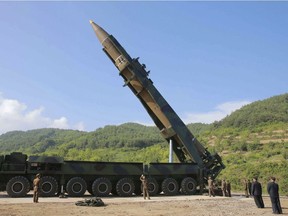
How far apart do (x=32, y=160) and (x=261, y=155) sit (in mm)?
30346

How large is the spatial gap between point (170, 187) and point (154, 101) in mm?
3995

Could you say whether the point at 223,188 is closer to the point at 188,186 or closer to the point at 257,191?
the point at 188,186

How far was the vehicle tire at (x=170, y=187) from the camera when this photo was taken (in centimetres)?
1539

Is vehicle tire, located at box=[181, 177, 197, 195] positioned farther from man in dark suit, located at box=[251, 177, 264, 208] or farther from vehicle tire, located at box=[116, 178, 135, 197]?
man in dark suit, located at box=[251, 177, 264, 208]

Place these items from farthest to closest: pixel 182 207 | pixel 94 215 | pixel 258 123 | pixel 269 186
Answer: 1. pixel 258 123
2. pixel 182 207
3. pixel 269 186
4. pixel 94 215

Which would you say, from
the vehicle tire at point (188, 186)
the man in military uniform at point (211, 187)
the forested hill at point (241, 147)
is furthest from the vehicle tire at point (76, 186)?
the forested hill at point (241, 147)

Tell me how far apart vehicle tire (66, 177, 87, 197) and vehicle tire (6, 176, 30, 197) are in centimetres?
155

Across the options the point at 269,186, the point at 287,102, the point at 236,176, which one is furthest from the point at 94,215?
the point at 287,102

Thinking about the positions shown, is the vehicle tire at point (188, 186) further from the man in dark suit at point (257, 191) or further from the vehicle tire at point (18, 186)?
the vehicle tire at point (18, 186)

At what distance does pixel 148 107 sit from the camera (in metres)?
16.8

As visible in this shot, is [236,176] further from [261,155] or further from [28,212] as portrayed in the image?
[28,212]

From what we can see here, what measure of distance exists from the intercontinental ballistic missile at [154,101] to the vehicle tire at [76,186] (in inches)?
184

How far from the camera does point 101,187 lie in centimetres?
1430

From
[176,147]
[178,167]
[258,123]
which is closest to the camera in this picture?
[178,167]
